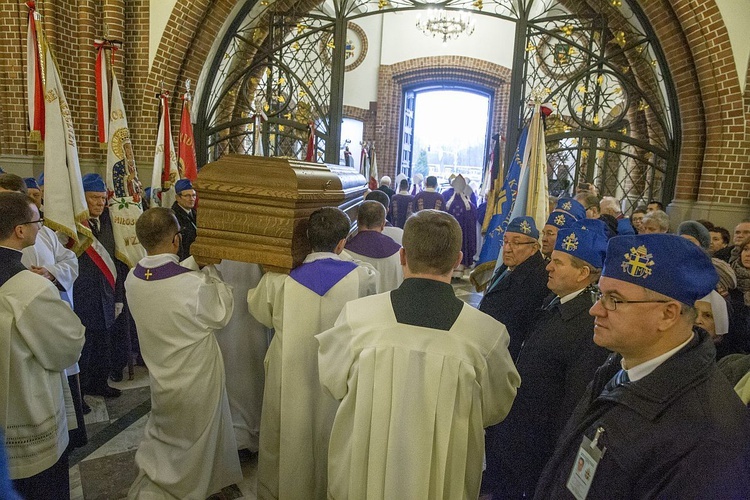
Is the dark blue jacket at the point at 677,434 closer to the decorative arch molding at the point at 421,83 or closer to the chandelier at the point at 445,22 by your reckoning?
the chandelier at the point at 445,22

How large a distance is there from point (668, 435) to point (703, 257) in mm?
472

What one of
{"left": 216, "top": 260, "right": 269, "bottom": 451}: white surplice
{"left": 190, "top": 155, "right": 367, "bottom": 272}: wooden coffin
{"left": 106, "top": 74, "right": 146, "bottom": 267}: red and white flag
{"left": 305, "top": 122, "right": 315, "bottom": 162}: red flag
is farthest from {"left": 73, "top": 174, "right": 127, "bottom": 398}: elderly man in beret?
{"left": 305, "top": 122, "right": 315, "bottom": 162}: red flag

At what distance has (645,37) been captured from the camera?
7.01 metres

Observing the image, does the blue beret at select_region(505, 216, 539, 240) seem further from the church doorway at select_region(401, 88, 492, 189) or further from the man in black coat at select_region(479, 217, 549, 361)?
the church doorway at select_region(401, 88, 492, 189)

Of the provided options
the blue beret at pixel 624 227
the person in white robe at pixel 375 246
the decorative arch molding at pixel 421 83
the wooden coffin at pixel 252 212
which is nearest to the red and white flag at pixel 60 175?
the wooden coffin at pixel 252 212

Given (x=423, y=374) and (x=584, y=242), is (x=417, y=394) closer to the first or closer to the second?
(x=423, y=374)

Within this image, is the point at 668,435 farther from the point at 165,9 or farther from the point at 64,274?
the point at 165,9

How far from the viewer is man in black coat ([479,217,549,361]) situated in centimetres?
280

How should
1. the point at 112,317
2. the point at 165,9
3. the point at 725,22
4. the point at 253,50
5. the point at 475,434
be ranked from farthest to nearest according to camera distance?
the point at 253,50
the point at 165,9
the point at 725,22
the point at 112,317
the point at 475,434

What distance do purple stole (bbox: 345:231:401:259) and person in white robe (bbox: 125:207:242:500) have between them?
1.40 metres

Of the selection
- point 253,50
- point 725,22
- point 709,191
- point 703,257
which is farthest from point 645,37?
point 703,257

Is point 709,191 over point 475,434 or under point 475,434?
over

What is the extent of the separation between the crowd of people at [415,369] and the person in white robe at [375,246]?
34.7 inches

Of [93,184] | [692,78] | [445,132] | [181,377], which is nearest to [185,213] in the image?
[93,184]
